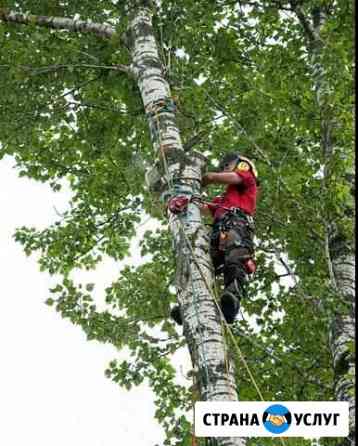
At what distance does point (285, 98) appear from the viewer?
977 cm

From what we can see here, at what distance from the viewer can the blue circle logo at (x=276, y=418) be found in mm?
5238

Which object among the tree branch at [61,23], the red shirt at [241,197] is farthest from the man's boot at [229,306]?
the tree branch at [61,23]

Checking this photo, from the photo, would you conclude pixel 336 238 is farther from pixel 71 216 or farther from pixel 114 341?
pixel 71 216

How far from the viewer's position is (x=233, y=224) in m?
6.57

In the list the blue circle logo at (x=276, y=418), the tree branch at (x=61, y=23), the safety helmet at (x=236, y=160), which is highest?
the tree branch at (x=61, y=23)

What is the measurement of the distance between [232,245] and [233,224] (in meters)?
0.20

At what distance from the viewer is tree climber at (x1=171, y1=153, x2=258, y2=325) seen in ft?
20.9

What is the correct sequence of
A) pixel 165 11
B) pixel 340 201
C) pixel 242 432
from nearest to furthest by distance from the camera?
pixel 242 432 < pixel 340 201 < pixel 165 11

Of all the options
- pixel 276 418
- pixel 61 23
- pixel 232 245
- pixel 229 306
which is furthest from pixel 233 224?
pixel 61 23

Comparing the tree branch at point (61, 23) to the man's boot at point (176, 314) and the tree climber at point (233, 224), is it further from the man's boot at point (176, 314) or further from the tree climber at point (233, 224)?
the man's boot at point (176, 314)

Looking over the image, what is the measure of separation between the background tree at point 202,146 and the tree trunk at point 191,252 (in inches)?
22.5

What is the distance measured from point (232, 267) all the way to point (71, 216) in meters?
5.46

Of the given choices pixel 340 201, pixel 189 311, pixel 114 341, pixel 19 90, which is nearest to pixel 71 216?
pixel 19 90

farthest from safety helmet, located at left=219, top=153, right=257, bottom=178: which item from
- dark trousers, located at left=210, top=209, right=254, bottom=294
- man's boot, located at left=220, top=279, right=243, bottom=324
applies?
man's boot, located at left=220, top=279, right=243, bottom=324
